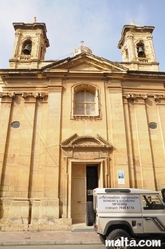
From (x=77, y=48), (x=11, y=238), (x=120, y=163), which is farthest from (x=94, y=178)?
(x=77, y=48)

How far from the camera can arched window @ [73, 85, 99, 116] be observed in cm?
1256

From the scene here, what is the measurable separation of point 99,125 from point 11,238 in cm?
747

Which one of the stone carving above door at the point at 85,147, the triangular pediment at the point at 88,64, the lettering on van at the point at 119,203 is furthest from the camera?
the triangular pediment at the point at 88,64

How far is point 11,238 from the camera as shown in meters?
7.77

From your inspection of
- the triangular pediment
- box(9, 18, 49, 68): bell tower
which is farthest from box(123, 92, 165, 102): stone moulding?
box(9, 18, 49, 68): bell tower

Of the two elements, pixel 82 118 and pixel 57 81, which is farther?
pixel 57 81

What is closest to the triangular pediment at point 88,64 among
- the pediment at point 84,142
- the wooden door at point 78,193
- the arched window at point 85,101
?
the arched window at point 85,101

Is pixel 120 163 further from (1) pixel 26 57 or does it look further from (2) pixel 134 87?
(1) pixel 26 57

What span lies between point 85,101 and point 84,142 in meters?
3.22

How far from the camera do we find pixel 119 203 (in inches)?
246

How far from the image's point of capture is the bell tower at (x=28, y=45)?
1398 centimetres

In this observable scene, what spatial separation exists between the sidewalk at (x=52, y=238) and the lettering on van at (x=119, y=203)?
2.05 metres

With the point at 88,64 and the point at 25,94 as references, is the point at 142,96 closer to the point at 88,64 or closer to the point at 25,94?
the point at 88,64

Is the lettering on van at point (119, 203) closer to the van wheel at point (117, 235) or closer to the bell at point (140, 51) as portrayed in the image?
the van wheel at point (117, 235)
